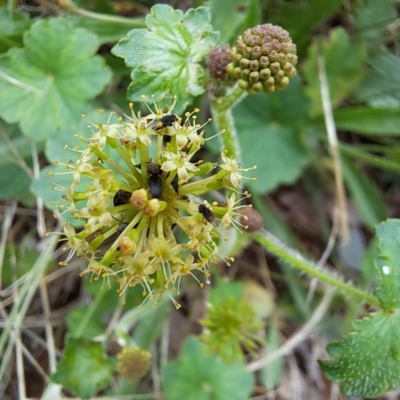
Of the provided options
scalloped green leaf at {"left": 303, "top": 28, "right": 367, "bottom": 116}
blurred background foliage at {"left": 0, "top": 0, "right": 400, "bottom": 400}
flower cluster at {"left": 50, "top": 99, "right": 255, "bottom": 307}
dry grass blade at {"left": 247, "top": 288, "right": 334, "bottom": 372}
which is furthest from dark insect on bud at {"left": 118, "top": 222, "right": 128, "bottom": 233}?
scalloped green leaf at {"left": 303, "top": 28, "right": 367, "bottom": 116}

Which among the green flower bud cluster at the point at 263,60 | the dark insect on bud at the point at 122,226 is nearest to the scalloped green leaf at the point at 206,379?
the dark insect on bud at the point at 122,226

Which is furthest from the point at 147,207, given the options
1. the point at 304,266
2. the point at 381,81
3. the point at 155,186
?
the point at 381,81

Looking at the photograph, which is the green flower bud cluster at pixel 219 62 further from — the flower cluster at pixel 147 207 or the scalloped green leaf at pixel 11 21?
the scalloped green leaf at pixel 11 21

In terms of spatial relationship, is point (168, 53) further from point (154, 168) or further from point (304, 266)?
point (304, 266)

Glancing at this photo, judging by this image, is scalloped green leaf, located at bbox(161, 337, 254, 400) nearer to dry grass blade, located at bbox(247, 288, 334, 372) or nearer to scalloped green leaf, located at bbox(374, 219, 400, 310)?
dry grass blade, located at bbox(247, 288, 334, 372)

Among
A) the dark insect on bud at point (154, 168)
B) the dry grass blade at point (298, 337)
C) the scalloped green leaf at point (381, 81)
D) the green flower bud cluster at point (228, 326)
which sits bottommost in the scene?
the dry grass blade at point (298, 337)
